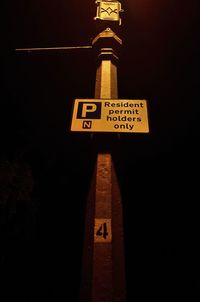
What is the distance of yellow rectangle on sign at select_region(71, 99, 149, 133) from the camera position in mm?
3180

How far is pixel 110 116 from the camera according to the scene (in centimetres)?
326

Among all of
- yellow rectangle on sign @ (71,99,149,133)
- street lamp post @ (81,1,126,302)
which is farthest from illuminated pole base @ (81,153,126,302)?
yellow rectangle on sign @ (71,99,149,133)

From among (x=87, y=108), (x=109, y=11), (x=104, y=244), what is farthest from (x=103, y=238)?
(x=109, y=11)

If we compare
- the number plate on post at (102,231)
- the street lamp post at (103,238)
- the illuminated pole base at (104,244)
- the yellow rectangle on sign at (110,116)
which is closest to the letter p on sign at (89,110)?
the yellow rectangle on sign at (110,116)

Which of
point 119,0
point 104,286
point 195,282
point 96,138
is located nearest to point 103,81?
point 96,138

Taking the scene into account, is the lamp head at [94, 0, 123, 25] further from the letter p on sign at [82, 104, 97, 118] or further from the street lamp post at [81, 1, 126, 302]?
the letter p on sign at [82, 104, 97, 118]

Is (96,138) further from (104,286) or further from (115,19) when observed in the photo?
(115,19)

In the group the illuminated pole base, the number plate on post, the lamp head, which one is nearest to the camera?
the illuminated pole base

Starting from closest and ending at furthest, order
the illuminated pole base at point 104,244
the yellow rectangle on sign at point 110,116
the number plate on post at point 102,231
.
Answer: the illuminated pole base at point 104,244
the number plate on post at point 102,231
the yellow rectangle on sign at point 110,116

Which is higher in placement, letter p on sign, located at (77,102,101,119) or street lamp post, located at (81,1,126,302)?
letter p on sign, located at (77,102,101,119)

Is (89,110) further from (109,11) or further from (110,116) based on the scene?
(109,11)

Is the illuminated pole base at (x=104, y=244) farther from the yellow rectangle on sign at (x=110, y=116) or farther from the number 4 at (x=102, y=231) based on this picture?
the yellow rectangle on sign at (x=110, y=116)

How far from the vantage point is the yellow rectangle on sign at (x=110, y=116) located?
3180 mm

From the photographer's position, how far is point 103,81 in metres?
3.90
